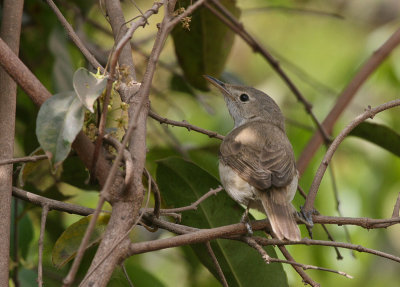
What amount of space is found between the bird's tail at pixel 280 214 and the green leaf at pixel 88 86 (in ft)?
3.42

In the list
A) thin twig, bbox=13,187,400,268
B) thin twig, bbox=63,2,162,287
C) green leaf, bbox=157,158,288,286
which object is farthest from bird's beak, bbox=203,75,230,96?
thin twig, bbox=63,2,162,287

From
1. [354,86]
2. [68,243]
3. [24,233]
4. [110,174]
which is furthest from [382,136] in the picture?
[110,174]

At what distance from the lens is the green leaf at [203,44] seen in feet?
13.1

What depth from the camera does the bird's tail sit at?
255cm

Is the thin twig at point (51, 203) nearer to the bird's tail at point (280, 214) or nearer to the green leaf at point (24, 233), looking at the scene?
the bird's tail at point (280, 214)

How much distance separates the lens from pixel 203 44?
4.00m

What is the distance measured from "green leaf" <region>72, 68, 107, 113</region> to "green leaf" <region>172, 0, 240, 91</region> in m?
2.14

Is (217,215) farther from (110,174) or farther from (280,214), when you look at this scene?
(110,174)

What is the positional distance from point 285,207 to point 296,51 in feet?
11.5

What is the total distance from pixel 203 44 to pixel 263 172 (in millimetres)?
1141

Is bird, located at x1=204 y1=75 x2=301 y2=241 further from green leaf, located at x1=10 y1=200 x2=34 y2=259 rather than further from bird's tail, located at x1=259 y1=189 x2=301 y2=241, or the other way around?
green leaf, located at x1=10 y1=200 x2=34 y2=259

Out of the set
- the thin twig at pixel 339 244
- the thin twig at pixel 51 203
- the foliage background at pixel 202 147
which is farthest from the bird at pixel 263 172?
the thin twig at pixel 51 203

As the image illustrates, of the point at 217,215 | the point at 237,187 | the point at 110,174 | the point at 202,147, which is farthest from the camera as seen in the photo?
the point at 202,147

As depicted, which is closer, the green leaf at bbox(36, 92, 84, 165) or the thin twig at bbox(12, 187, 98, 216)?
the green leaf at bbox(36, 92, 84, 165)
